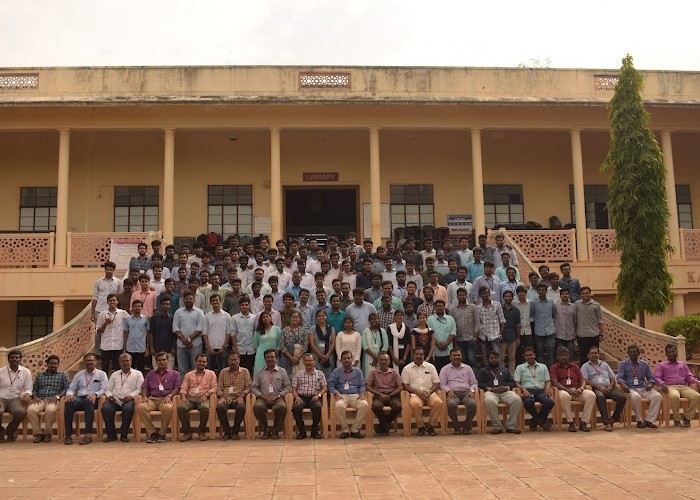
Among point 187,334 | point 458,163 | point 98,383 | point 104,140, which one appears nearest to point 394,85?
point 458,163

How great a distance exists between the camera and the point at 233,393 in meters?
8.39

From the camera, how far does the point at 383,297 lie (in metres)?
9.38

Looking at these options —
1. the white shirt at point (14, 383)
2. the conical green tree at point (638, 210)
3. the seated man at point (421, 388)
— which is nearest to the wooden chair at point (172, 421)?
the white shirt at point (14, 383)

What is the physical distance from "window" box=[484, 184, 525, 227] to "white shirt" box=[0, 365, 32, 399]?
478 inches

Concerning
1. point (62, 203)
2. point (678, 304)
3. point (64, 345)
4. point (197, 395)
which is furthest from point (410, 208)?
point (197, 395)

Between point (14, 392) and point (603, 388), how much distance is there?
749 cm

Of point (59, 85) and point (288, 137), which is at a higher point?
point (59, 85)

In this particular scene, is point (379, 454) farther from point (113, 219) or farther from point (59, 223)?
point (113, 219)

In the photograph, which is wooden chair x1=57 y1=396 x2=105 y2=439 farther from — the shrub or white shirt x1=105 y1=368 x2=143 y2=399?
the shrub

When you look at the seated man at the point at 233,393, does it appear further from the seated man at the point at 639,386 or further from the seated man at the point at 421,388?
the seated man at the point at 639,386

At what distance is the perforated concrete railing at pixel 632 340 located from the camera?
33.4 ft

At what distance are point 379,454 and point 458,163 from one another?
466 inches

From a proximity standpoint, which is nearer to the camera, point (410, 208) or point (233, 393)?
point (233, 393)

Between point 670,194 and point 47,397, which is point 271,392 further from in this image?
point 670,194
